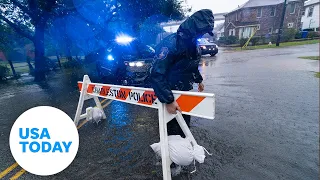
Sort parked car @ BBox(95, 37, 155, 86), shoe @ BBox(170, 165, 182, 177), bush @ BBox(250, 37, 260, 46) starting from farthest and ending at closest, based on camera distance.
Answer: bush @ BBox(250, 37, 260, 46), parked car @ BBox(95, 37, 155, 86), shoe @ BBox(170, 165, 182, 177)

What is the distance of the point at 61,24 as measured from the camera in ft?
63.7

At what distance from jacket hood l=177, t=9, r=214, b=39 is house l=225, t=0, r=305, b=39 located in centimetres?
4105

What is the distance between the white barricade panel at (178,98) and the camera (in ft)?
6.10

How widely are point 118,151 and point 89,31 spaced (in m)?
25.9

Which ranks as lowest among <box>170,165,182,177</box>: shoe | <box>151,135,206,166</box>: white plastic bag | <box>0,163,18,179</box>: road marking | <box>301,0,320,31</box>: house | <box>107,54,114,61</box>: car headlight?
<box>0,163,18,179</box>: road marking

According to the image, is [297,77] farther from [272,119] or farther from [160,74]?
[160,74]

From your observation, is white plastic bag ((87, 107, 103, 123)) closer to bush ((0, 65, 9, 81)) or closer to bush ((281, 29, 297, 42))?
bush ((0, 65, 9, 81))

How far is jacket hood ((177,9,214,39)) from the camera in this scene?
2031mm

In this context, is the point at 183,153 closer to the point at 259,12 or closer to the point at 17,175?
the point at 17,175

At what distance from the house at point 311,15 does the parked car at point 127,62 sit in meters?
44.3

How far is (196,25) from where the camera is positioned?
2.03 metres

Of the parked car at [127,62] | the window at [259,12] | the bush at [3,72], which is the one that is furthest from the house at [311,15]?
the bush at [3,72]

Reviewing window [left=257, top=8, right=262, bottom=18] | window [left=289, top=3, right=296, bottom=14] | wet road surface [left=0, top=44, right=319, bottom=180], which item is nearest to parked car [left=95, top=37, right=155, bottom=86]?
wet road surface [left=0, top=44, right=319, bottom=180]

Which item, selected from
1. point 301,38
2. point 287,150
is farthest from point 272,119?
point 301,38
